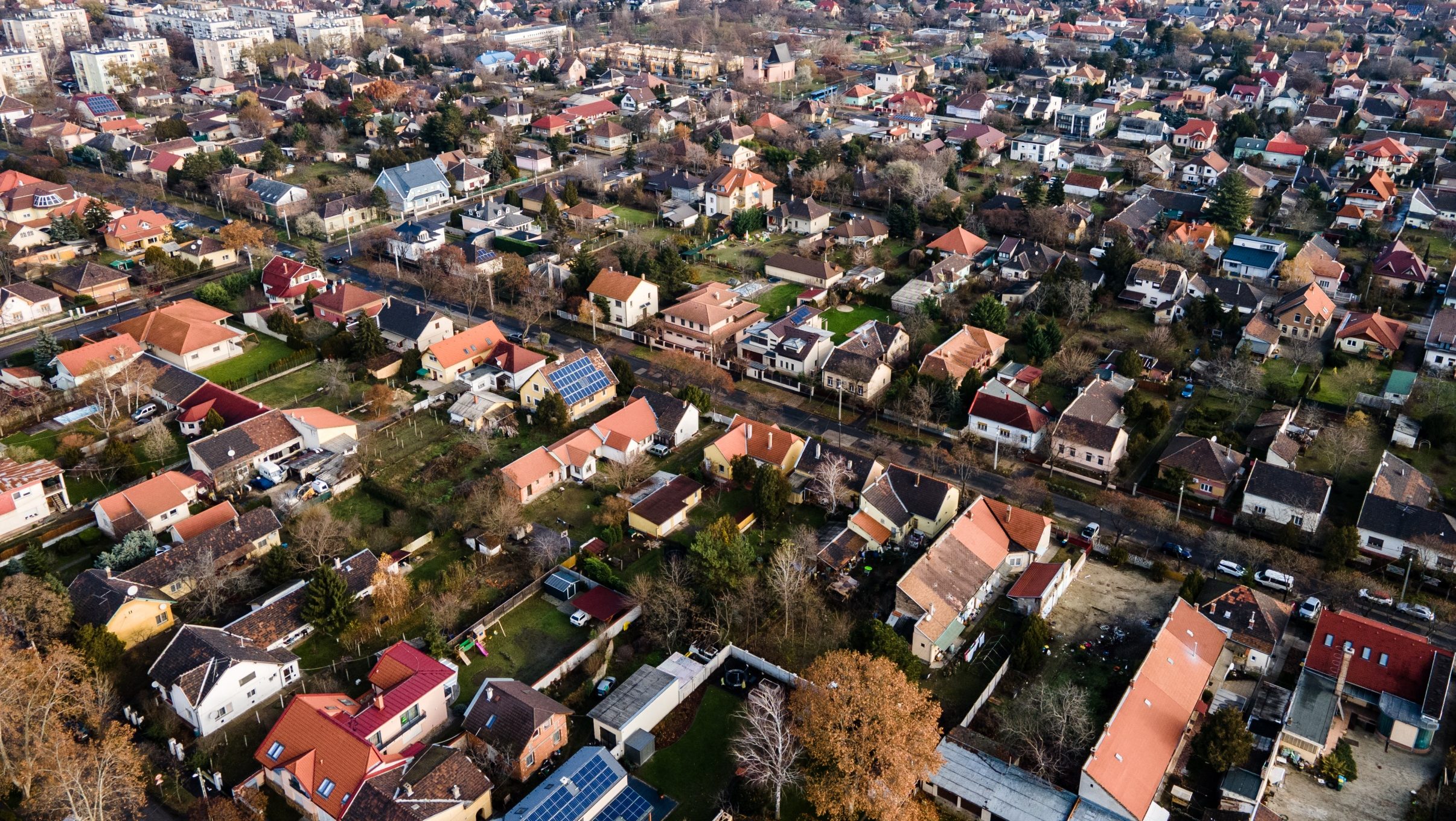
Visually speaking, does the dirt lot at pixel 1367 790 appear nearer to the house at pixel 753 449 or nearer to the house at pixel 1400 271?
the house at pixel 753 449

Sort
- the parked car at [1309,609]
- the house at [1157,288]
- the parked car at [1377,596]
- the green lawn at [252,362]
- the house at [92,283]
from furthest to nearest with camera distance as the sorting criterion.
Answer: the house at [92,283] < the house at [1157,288] < the green lawn at [252,362] < the parked car at [1377,596] < the parked car at [1309,609]

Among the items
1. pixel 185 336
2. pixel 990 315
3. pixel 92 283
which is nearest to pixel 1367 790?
pixel 990 315

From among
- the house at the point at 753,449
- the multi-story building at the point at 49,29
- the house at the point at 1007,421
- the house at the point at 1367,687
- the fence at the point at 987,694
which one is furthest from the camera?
the multi-story building at the point at 49,29

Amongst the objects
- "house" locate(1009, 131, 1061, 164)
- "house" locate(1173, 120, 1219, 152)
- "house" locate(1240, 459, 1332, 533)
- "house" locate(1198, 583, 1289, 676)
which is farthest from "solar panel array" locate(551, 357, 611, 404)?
"house" locate(1173, 120, 1219, 152)

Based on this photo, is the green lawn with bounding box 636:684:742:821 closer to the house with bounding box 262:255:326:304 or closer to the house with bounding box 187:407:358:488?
the house with bounding box 187:407:358:488

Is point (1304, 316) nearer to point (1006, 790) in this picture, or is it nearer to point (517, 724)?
point (1006, 790)

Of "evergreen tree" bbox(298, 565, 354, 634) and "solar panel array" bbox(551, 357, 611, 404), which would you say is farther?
"solar panel array" bbox(551, 357, 611, 404)

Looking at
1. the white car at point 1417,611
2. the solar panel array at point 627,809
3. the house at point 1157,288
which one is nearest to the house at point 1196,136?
the house at point 1157,288
